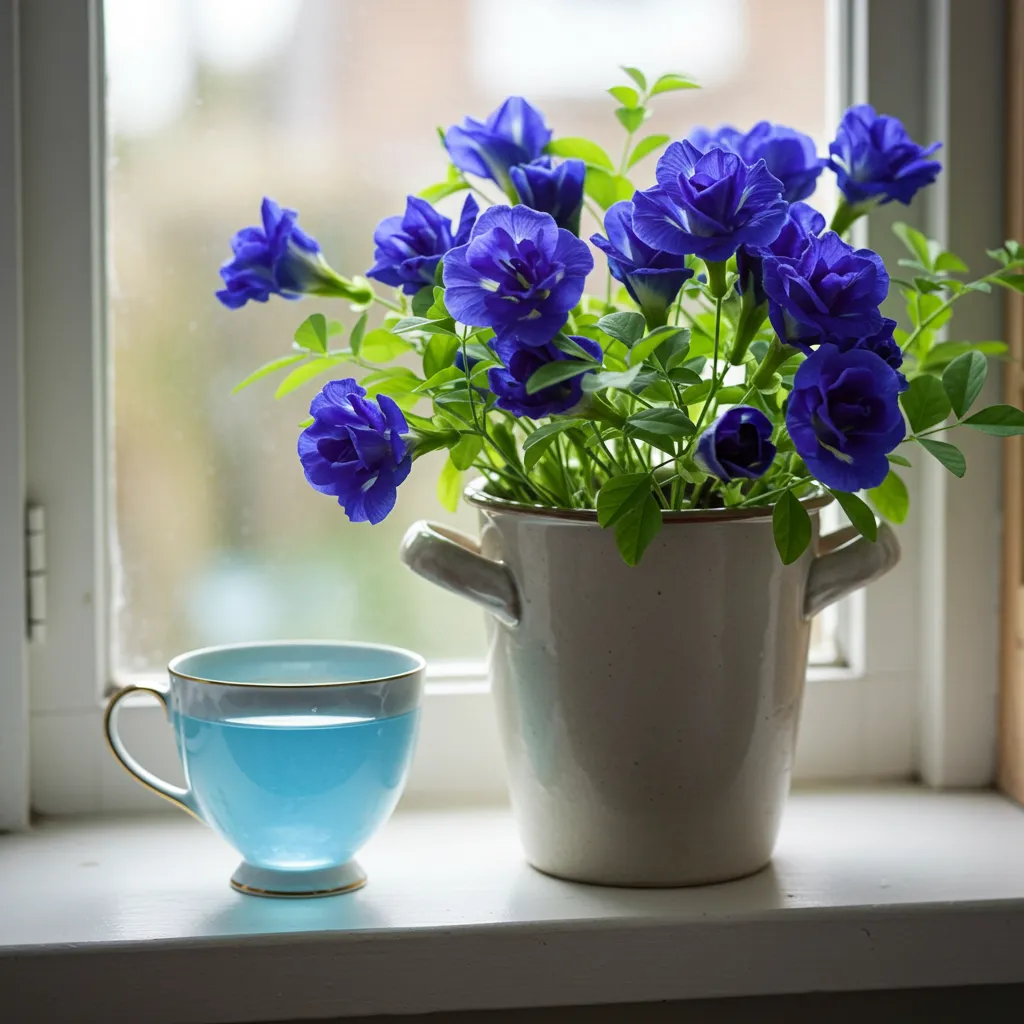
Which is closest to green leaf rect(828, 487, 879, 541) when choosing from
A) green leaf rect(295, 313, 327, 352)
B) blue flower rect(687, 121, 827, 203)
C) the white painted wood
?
blue flower rect(687, 121, 827, 203)

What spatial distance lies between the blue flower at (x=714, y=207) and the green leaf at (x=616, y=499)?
0.12 meters

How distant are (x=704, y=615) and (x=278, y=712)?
0.84 feet

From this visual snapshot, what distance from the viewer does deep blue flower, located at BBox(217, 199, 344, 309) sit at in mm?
764

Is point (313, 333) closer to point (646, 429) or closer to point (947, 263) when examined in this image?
point (646, 429)

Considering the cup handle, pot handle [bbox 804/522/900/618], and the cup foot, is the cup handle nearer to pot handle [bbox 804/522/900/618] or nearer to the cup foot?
the cup foot

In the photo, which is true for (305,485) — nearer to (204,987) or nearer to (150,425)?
(150,425)

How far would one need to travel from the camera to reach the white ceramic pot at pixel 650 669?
28.1 inches

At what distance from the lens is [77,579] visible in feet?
2.98

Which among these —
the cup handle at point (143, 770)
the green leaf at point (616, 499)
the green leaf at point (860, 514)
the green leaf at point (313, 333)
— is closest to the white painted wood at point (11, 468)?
the cup handle at point (143, 770)

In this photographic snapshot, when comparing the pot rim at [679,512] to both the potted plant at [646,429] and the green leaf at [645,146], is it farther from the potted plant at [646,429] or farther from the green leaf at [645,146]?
the green leaf at [645,146]

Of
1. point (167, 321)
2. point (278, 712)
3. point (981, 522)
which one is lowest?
point (278, 712)

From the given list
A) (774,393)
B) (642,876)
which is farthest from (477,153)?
(642,876)

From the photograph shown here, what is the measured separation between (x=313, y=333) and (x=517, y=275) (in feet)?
0.65

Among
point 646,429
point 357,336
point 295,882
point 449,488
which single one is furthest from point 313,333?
point 295,882
